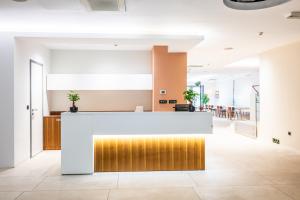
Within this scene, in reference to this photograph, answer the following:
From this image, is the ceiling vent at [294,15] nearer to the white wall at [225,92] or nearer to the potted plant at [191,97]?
the potted plant at [191,97]

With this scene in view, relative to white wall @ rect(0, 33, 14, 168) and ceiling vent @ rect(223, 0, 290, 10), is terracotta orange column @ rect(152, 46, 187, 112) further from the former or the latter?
white wall @ rect(0, 33, 14, 168)

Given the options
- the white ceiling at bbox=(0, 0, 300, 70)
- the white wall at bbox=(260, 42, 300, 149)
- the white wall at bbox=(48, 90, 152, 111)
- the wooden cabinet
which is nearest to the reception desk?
the white ceiling at bbox=(0, 0, 300, 70)

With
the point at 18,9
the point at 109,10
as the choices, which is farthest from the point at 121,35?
the point at 18,9

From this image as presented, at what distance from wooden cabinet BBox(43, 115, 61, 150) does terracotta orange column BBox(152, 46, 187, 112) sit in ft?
9.03

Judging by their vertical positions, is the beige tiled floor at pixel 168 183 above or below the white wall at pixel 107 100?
below

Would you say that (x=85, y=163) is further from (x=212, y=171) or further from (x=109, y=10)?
(x=109, y=10)

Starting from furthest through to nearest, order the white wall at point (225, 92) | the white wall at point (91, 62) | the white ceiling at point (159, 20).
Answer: the white wall at point (225, 92)
the white wall at point (91, 62)
the white ceiling at point (159, 20)

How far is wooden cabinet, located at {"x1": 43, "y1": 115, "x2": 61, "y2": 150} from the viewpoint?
7582 millimetres

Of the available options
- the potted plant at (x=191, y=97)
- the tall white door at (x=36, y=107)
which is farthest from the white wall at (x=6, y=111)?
the potted plant at (x=191, y=97)

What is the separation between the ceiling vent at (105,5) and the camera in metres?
4.17

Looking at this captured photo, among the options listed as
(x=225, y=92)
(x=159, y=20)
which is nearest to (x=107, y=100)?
(x=159, y=20)

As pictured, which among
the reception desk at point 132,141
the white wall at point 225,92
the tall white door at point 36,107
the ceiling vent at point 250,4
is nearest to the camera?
the ceiling vent at point 250,4

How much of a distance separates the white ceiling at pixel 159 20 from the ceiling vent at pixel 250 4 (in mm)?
161

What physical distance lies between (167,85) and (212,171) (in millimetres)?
2887
